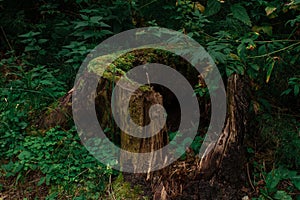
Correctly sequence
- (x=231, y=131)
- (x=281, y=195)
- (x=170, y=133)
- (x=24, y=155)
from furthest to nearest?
(x=170, y=133) < (x=24, y=155) < (x=231, y=131) < (x=281, y=195)

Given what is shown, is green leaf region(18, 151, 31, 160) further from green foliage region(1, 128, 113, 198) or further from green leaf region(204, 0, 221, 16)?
green leaf region(204, 0, 221, 16)

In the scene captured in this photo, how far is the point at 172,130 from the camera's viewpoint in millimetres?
3232

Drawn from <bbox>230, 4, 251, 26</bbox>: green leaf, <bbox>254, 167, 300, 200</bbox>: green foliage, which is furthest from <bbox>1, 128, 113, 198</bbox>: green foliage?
<bbox>230, 4, 251, 26</bbox>: green leaf

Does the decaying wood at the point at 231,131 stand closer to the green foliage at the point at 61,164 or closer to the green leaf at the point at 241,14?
the green leaf at the point at 241,14

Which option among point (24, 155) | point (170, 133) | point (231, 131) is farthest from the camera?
point (170, 133)

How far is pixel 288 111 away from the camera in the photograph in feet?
11.6

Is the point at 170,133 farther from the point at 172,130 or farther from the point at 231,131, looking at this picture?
the point at 231,131

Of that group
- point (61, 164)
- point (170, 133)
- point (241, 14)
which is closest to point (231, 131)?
point (170, 133)

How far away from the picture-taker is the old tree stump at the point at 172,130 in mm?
2582

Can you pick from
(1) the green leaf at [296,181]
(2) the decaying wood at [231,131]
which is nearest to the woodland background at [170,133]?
(1) the green leaf at [296,181]

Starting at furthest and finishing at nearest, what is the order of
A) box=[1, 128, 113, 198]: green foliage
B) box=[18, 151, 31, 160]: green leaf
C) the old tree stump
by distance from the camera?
box=[18, 151, 31, 160]: green leaf < box=[1, 128, 113, 198]: green foliage < the old tree stump

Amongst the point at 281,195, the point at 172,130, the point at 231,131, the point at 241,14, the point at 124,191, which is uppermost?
the point at 241,14

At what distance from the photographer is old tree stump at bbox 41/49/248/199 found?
8.47 feet

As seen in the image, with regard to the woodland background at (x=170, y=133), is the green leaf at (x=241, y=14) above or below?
above
